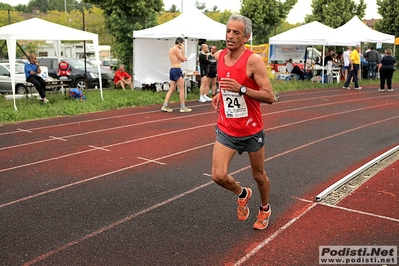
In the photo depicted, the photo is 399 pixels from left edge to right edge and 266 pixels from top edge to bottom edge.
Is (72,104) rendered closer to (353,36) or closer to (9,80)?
(9,80)

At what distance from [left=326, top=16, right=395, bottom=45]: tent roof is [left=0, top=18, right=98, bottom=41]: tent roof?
12202 mm

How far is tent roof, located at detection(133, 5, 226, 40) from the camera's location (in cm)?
1564

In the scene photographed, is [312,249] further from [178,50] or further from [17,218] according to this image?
[178,50]

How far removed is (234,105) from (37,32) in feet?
34.5

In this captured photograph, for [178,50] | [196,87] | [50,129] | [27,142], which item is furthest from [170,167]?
[196,87]

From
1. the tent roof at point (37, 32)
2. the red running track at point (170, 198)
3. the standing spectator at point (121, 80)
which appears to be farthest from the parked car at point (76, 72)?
the red running track at point (170, 198)

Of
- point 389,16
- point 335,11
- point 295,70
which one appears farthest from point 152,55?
point 389,16

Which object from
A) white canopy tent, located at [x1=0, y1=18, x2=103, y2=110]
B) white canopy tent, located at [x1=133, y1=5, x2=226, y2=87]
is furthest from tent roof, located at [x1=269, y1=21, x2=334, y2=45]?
white canopy tent, located at [x1=0, y1=18, x2=103, y2=110]

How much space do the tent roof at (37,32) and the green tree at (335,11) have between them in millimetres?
24357

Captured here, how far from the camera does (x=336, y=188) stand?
569 cm

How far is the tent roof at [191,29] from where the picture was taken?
15.6 meters

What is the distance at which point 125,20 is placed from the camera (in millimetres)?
20172

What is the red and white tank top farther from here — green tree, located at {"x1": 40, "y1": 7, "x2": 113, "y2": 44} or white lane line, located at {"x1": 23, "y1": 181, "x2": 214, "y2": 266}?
green tree, located at {"x1": 40, "y1": 7, "x2": 113, "y2": 44}

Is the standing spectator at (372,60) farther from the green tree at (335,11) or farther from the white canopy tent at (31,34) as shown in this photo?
the white canopy tent at (31,34)
